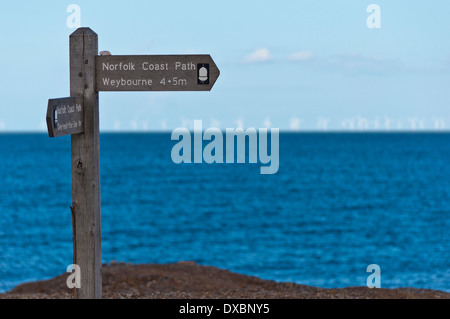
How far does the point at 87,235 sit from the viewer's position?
673 cm

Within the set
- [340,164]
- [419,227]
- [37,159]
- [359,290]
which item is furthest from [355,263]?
[37,159]

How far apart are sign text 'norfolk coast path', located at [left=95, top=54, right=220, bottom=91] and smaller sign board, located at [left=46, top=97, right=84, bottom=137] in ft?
1.19

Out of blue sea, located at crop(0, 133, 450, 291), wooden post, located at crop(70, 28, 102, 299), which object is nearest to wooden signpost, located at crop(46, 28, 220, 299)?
wooden post, located at crop(70, 28, 102, 299)

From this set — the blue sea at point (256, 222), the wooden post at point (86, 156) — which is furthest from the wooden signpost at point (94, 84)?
the blue sea at point (256, 222)

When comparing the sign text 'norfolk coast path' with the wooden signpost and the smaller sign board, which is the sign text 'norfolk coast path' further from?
the smaller sign board

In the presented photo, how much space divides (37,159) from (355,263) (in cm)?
9328

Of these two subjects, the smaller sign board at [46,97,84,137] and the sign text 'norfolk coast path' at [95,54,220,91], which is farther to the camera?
the sign text 'norfolk coast path' at [95,54,220,91]

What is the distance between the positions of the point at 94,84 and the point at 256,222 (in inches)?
1446

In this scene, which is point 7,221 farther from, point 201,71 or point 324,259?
point 201,71

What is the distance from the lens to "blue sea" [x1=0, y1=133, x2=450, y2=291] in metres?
26.7

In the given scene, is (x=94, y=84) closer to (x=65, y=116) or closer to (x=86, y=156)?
(x=65, y=116)

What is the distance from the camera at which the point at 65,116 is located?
621 centimetres

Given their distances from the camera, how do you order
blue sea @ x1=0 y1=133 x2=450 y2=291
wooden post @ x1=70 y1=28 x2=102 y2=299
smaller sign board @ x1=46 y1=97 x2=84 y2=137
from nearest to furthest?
smaller sign board @ x1=46 y1=97 x2=84 y2=137
wooden post @ x1=70 y1=28 x2=102 y2=299
blue sea @ x1=0 y1=133 x2=450 y2=291

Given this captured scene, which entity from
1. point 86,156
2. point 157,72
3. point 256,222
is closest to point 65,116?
point 86,156
